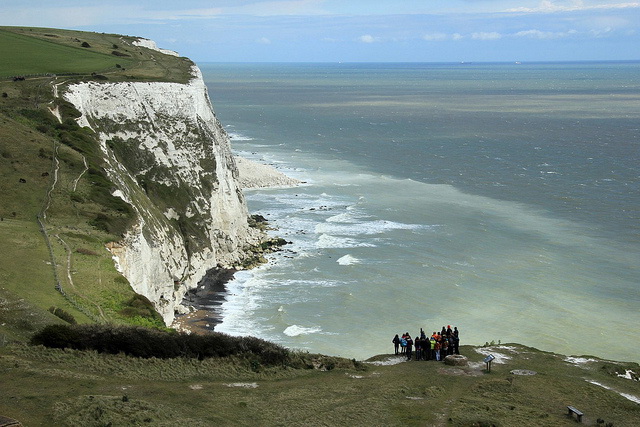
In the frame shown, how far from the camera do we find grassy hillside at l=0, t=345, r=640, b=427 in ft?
67.6

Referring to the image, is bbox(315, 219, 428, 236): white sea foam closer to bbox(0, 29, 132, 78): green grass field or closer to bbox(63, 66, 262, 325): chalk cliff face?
bbox(63, 66, 262, 325): chalk cliff face

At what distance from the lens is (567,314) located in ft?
170

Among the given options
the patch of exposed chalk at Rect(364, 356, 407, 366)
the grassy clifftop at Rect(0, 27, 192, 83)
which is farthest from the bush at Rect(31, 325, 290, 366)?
the grassy clifftop at Rect(0, 27, 192, 83)

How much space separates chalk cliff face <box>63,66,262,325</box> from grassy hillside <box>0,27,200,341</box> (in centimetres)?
314

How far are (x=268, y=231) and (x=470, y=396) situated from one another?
50011 mm

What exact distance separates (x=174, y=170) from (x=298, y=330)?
22381 mm

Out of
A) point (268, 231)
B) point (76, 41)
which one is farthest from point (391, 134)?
point (268, 231)

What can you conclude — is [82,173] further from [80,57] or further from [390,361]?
[80,57]

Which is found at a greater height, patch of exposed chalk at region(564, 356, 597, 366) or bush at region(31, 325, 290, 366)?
bush at region(31, 325, 290, 366)

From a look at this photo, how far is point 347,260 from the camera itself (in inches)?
2532

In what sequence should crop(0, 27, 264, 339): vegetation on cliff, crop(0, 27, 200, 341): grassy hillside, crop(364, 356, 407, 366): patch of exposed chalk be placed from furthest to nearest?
1. crop(0, 27, 264, 339): vegetation on cliff
2. crop(0, 27, 200, 341): grassy hillside
3. crop(364, 356, 407, 366): patch of exposed chalk

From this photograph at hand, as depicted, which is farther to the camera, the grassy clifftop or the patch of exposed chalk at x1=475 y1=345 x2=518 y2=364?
the grassy clifftop

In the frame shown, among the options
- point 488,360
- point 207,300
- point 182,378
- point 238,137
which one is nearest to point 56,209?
point 207,300

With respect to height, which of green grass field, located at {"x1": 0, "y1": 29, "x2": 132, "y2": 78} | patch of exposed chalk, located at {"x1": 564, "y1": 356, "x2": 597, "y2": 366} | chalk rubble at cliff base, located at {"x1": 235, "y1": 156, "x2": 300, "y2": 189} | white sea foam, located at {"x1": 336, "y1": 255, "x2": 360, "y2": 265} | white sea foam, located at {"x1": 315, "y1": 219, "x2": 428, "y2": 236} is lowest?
white sea foam, located at {"x1": 336, "y1": 255, "x2": 360, "y2": 265}
